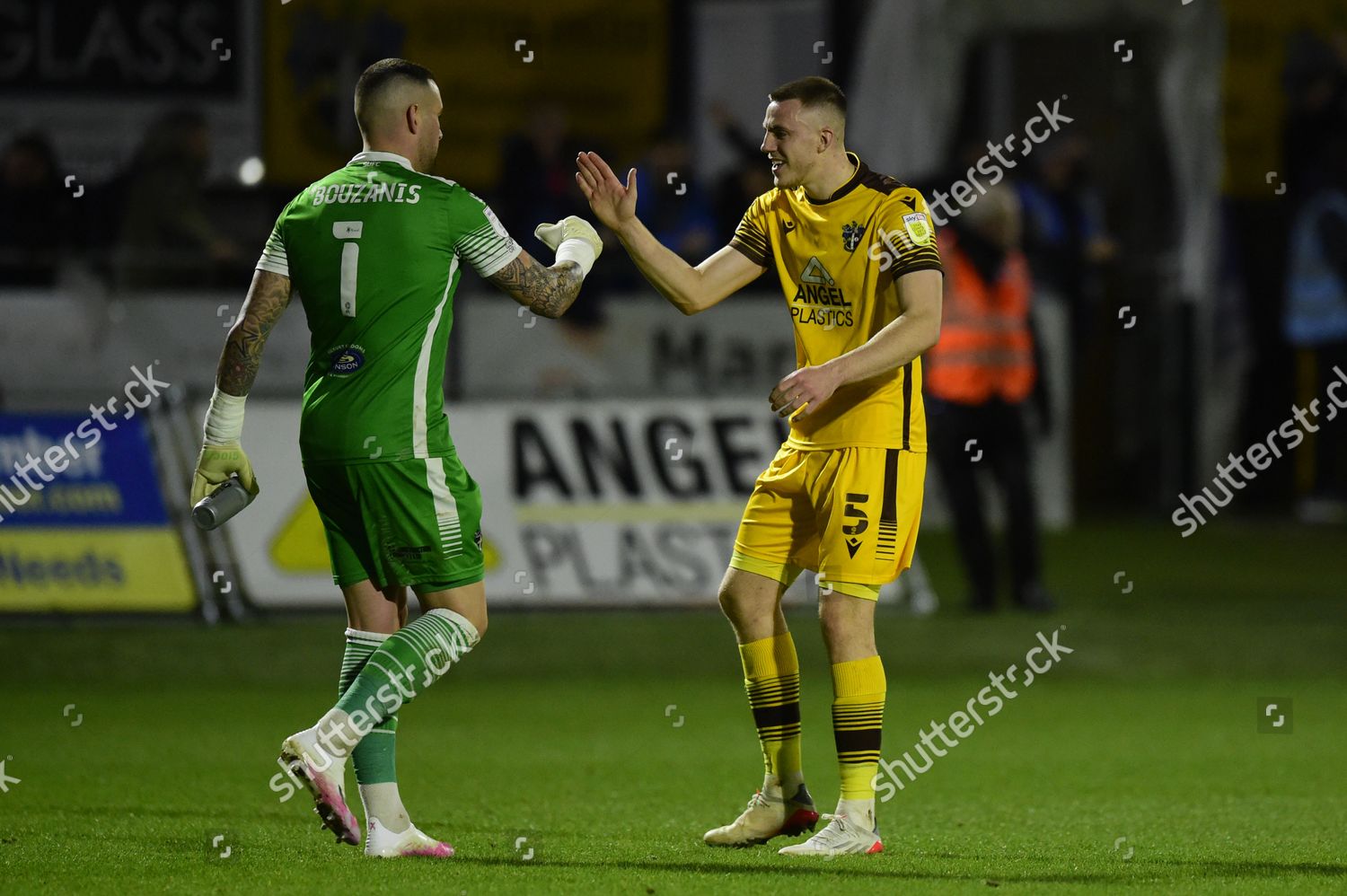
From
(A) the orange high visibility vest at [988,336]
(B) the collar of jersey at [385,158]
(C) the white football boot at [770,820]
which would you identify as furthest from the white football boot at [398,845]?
(A) the orange high visibility vest at [988,336]

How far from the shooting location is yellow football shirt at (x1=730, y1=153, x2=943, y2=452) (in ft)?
20.2

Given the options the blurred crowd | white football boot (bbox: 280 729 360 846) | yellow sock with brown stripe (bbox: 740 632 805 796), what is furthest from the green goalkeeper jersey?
the blurred crowd

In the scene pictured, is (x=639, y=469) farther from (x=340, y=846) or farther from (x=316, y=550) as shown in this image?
(x=340, y=846)

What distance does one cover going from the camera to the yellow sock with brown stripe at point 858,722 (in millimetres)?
6137

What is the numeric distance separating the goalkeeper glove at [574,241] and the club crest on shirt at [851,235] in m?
0.75

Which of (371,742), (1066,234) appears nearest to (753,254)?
(371,742)

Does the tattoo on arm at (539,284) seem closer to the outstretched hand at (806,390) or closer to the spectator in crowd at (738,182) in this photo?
the outstretched hand at (806,390)

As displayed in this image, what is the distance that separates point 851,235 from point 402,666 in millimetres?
1879

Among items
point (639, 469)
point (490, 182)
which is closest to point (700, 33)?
point (490, 182)

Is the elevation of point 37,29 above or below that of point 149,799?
above

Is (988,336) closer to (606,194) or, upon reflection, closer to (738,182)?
(738,182)

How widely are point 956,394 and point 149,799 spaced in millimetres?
6204

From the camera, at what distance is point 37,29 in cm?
1619

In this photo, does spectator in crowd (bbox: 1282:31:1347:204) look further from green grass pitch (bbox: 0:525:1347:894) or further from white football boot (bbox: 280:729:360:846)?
white football boot (bbox: 280:729:360:846)
